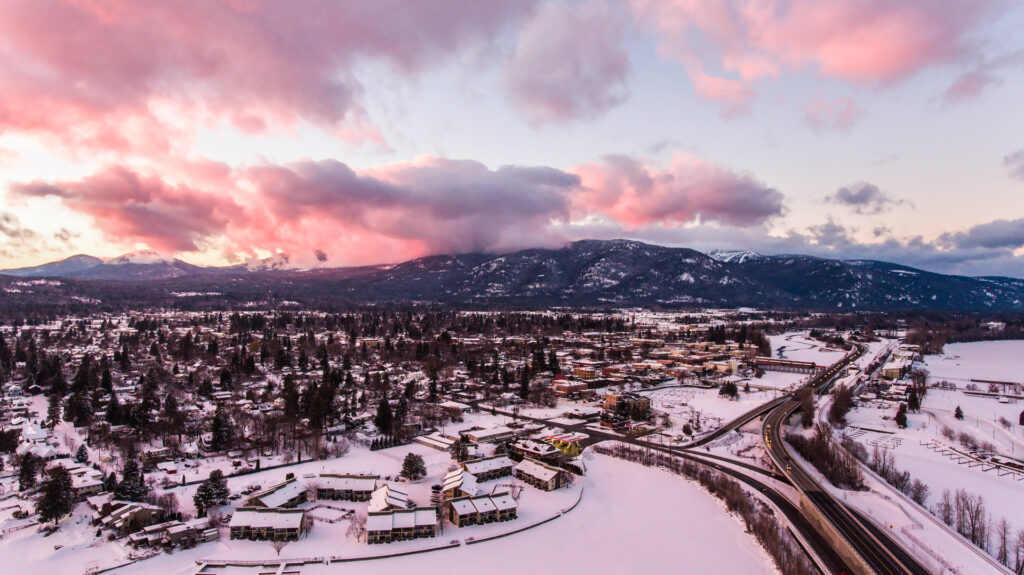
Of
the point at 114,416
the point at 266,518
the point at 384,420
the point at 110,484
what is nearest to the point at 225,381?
the point at 114,416

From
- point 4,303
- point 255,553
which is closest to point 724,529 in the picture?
point 255,553

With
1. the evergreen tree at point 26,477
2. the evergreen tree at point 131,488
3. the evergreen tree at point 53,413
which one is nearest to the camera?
the evergreen tree at point 131,488

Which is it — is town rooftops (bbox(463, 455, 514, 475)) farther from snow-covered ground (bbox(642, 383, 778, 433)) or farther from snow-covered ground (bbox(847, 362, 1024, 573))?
snow-covered ground (bbox(847, 362, 1024, 573))

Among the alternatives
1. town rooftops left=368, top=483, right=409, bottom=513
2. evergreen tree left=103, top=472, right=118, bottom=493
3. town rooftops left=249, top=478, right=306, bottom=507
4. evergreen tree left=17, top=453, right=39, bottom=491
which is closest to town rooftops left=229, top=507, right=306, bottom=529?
town rooftops left=249, top=478, right=306, bottom=507

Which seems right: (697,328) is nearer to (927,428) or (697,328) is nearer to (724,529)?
(927,428)

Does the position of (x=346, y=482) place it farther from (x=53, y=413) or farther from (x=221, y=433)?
(x=53, y=413)

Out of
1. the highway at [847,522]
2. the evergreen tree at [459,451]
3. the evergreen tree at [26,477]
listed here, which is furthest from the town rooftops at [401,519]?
the evergreen tree at [26,477]

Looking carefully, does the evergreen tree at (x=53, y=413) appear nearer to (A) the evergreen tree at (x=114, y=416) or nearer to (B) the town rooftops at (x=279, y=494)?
(A) the evergreen tree at (x=114, y=416)
